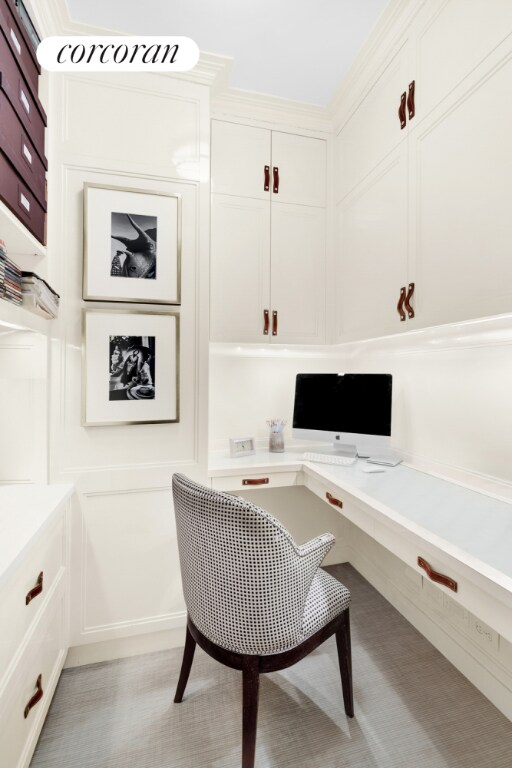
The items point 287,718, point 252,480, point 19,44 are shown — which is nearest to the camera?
point 19,44

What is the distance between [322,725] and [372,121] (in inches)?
110

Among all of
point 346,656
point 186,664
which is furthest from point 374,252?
point 186,664

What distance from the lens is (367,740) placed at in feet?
4.73

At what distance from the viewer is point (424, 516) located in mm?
1364

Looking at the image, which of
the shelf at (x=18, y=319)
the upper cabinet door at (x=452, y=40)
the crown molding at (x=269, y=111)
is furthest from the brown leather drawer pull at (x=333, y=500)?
the crown molding at (x=269, y=111)

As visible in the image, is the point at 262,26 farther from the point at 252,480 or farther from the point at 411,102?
the point at 252,480

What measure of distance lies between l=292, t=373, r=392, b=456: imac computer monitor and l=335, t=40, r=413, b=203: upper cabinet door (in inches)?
44.3

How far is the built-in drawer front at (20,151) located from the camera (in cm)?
118

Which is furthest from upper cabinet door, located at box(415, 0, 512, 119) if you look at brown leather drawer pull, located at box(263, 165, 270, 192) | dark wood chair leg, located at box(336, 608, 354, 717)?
dark wood chair leg, located at box(336, 608, 354, 717)

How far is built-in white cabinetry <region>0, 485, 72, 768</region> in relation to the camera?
1.03 metres

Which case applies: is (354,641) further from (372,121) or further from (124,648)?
(372,121)

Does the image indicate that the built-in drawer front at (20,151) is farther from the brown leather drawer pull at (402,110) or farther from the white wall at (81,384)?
the brown leather drawer pull at (402,110)

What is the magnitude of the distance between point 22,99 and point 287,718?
8.27ft

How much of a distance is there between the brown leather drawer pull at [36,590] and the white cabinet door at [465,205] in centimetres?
174
